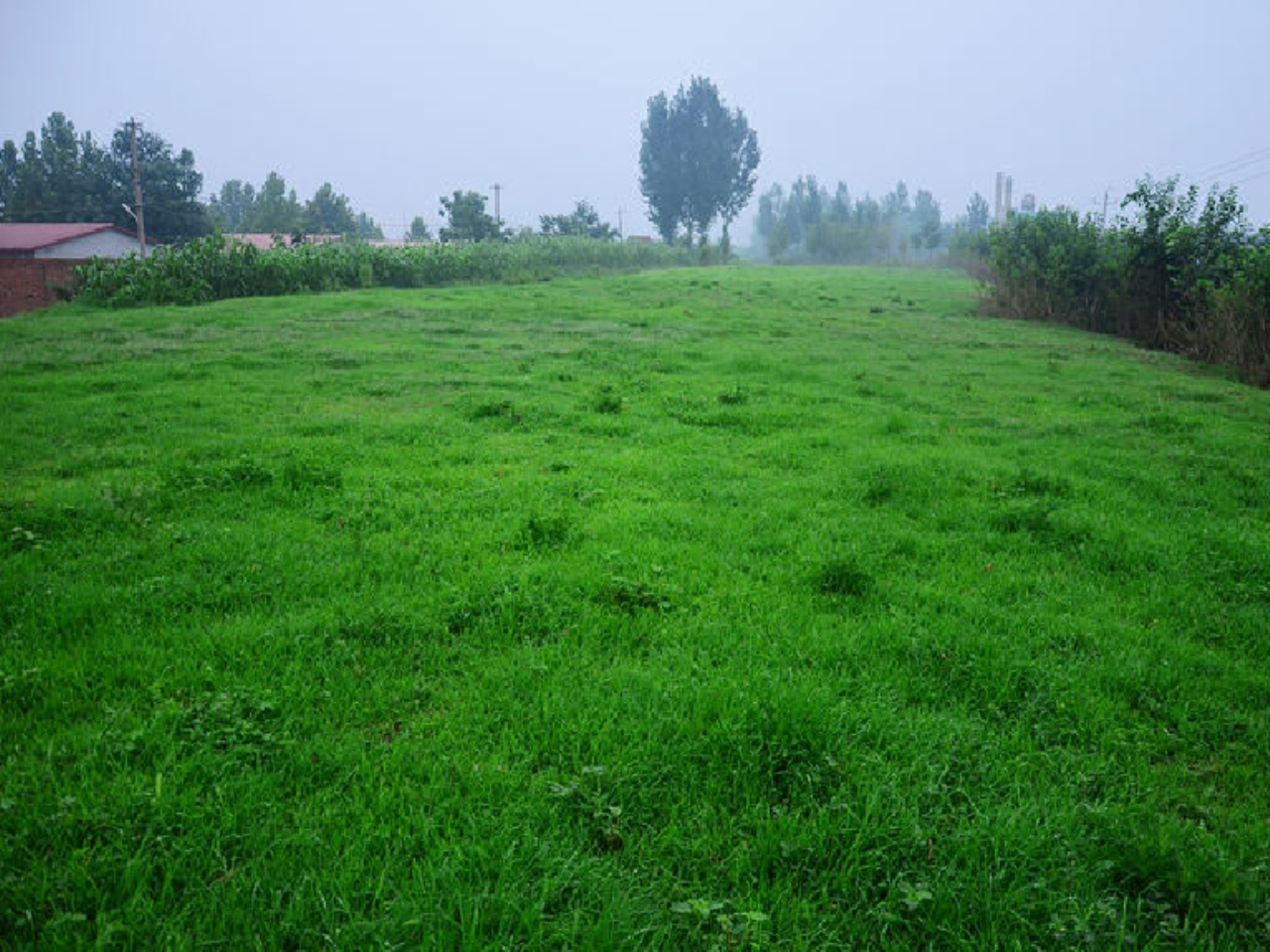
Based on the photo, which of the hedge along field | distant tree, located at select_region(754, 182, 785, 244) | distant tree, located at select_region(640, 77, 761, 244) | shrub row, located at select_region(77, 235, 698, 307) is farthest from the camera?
distant tree, located at select_region(754, 182, 785, 244)

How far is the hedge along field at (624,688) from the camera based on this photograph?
105 inches

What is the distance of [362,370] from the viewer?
42.4 ft

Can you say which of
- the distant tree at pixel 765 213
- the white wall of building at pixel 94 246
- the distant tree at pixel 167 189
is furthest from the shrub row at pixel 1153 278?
the distant tree at pixel 765 213

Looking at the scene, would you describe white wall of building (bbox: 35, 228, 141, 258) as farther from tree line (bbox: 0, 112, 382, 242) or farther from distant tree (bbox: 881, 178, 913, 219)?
distant tree (bbox: 881, 178, 913, 219)

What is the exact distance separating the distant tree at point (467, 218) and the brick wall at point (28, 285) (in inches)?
1273

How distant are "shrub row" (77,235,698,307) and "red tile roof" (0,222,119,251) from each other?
2248 cm

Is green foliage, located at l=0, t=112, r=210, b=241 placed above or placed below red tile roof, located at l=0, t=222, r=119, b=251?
above

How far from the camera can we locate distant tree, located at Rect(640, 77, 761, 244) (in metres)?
86.1

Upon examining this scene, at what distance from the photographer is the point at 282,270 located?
2733 centimetres

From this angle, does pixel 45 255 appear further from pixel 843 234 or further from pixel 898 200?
pixel 898 200

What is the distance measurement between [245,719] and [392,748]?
0.74 meters

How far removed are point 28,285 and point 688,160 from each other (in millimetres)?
70998

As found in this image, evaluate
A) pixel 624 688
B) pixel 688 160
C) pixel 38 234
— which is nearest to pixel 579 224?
pixel 688 160

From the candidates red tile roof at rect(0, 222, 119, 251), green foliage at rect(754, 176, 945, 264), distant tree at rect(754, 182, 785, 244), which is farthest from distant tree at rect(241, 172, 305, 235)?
distant tree at rect(754, 182, 785, 244)
